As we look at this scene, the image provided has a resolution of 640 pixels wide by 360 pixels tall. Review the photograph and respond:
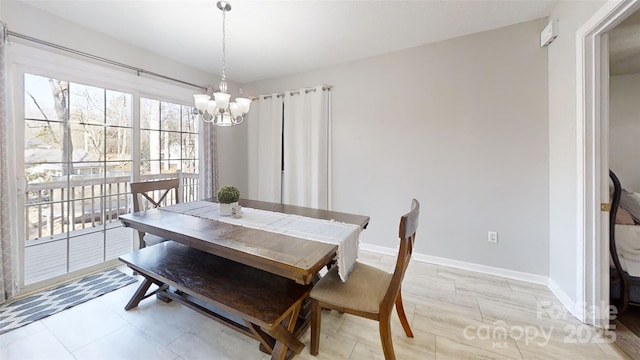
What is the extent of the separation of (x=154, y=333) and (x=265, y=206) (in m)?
1.25

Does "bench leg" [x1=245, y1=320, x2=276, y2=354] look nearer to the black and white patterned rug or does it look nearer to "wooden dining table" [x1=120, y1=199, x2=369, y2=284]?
"wooden dining table" [x1=120, y1=199, x2=369, y2=284]

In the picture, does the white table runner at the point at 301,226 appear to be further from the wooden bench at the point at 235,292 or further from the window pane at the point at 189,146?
the window pane at the point at 189,146

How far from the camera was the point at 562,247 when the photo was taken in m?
2.03

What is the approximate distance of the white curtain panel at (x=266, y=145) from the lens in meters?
3.75

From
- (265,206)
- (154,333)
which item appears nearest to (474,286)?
(265,206)

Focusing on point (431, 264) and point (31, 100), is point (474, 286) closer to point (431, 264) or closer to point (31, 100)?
point (431, 264)

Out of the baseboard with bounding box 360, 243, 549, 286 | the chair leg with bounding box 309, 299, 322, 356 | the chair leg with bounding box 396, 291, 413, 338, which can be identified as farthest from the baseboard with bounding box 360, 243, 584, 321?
the chair leg with bounding box 309, 299, 322, 356

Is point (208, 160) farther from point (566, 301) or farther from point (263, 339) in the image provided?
point (566, 301)

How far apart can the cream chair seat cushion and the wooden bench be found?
157 mm

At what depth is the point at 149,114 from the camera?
9.81 ft

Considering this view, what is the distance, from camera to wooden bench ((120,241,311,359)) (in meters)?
1.33

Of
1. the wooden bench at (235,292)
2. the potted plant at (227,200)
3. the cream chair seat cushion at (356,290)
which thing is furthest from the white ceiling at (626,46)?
the potted plant at (227,200)

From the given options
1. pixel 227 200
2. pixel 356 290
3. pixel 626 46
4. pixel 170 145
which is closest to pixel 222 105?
pixel 227 200

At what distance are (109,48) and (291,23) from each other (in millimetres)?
2016
